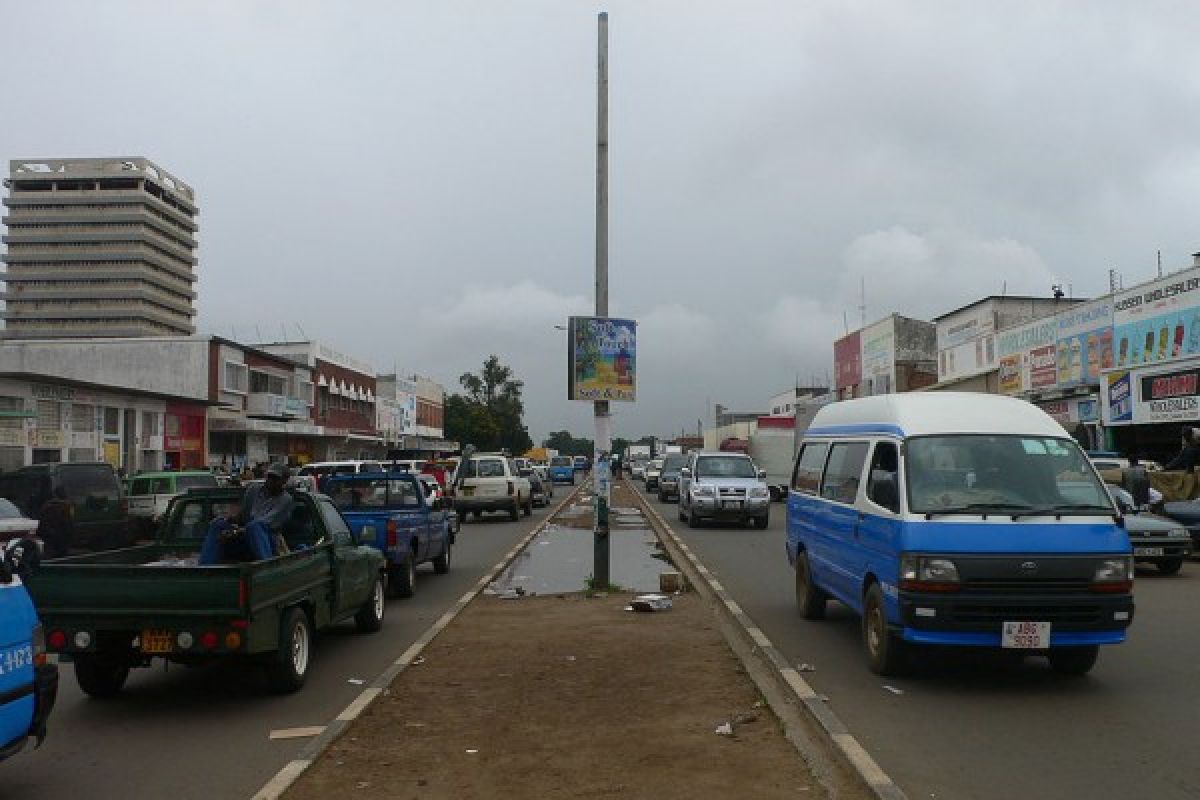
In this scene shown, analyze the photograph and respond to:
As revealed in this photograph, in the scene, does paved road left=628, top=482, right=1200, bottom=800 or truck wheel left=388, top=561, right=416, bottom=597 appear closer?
paved road left=628, top=482, right=1200, bottom=800

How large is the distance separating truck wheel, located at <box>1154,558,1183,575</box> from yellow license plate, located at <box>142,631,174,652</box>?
1483 cm

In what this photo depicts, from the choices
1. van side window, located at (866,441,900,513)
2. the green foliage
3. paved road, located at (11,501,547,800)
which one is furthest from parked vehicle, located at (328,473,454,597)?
the green foliage

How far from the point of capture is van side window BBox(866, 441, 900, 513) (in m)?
8.08

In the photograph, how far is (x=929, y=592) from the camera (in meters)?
7.37

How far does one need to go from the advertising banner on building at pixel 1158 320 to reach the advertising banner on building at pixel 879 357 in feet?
77.4

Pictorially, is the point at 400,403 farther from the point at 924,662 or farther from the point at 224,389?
the point at 924,662

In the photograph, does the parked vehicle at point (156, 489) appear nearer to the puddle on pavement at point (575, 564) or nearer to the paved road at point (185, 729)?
the puddle on pavement at point (575, 564)

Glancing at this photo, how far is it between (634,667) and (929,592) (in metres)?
2.64

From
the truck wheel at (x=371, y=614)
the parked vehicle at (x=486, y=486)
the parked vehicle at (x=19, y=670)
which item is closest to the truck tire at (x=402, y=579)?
the truck wheel at (x=371, y=614)

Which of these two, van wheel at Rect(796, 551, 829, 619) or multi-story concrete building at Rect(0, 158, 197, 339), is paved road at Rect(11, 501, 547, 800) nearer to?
van wheel at Rect(796, 551, 829, 619)

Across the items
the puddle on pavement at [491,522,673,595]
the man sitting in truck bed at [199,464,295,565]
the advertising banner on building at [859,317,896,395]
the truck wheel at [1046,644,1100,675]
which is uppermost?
the advertising banner on building at [859,317,896,395]

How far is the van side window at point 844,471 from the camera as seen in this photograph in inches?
364

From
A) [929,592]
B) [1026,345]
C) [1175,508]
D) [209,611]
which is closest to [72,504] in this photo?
[209,611]

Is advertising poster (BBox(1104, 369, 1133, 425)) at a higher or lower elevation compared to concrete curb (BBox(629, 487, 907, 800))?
higher
